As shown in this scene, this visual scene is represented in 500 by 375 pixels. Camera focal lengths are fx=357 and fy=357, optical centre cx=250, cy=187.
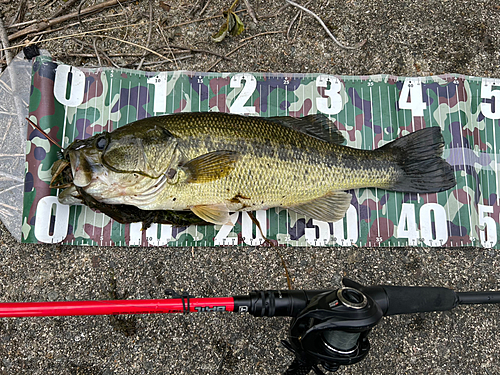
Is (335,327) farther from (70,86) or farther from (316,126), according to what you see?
(70,86)

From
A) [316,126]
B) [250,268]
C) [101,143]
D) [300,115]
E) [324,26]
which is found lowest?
[250,268]

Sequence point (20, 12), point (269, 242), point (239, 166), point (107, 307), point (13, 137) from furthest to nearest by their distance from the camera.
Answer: point (20, 12)
point (13, 137)
point (269, 242)
point (239, 166)
point (107, 307)

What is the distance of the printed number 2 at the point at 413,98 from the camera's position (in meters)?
3.01

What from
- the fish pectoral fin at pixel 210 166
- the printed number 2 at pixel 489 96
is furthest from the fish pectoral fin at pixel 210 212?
the printed number 2 at pixel 489 96

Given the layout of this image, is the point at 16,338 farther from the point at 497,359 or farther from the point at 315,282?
the point at 497,359

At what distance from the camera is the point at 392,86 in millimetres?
3029

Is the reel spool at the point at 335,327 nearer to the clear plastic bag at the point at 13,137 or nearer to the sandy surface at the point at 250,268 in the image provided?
the sandy surface at the point at 250,268

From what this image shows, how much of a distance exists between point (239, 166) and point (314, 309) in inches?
42.0

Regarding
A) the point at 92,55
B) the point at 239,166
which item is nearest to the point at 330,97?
the point at 239,166

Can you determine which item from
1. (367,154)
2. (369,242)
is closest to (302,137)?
(367,154)

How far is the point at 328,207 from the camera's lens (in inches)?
105

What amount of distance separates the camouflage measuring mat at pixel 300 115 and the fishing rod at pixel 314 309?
33.2 inches

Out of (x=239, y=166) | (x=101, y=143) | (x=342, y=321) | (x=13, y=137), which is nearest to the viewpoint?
(x=342, y=321)

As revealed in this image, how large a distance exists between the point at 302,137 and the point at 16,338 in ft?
8.48
